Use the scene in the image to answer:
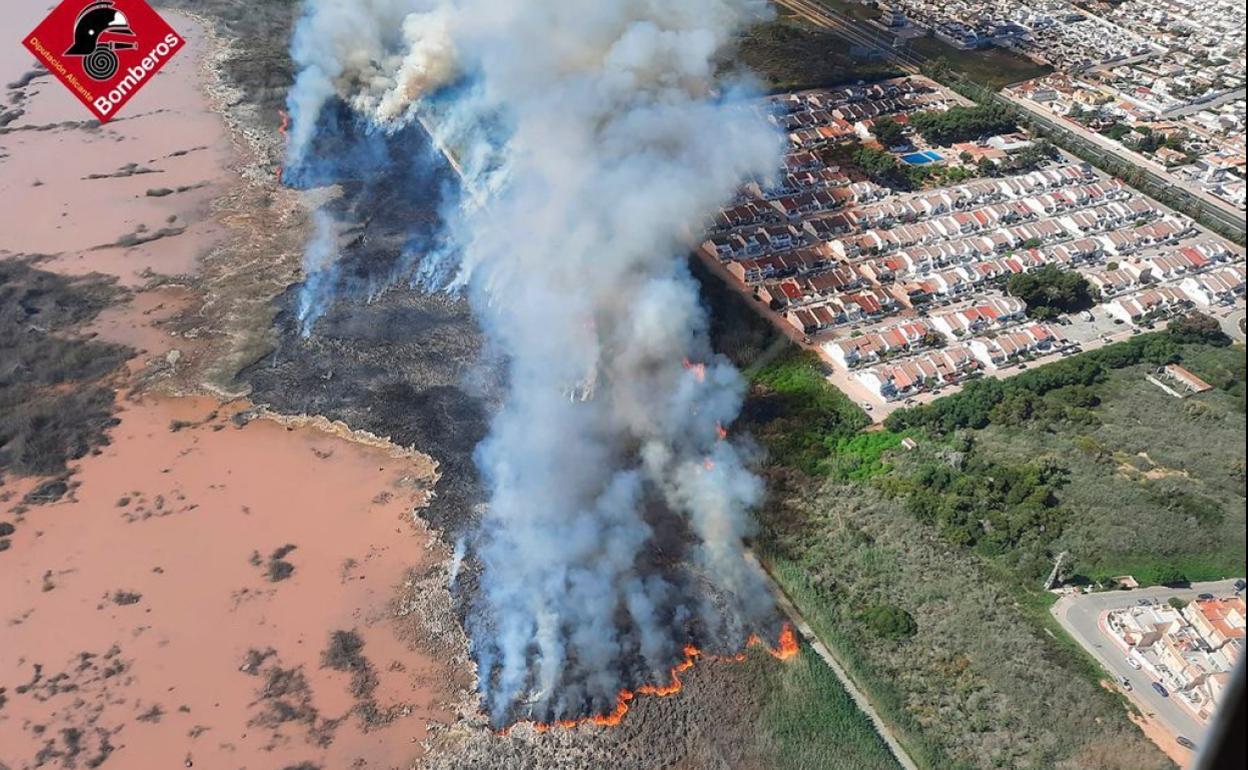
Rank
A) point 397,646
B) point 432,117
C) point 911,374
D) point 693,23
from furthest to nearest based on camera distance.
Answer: point 432,117 → point 693,23 → point 911,374 → point 397,646

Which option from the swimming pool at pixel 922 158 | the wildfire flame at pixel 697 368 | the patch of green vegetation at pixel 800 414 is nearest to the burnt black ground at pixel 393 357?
the wildfire flame at pixel 697 368

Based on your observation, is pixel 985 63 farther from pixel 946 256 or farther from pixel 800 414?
pixel 800 414

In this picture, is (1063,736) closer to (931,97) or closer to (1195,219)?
(1195,219)

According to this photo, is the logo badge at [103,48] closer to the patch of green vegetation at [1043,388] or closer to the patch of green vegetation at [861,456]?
the patch of green vegetation at [861,456]

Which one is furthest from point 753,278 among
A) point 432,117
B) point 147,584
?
point 147,584

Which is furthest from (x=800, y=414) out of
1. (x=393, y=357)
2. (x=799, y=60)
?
(x=799, y=60)

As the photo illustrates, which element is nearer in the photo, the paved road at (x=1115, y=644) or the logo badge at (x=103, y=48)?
the paved road at (x=1115, y=644)
